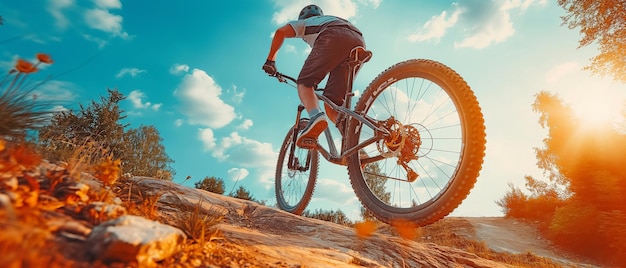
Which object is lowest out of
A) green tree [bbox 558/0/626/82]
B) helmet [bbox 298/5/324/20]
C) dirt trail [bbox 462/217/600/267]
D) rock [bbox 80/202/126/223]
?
rock [bbox 80/202/126/223]

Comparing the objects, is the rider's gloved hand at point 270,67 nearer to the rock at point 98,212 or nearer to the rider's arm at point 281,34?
the rider's arm at point 281,34

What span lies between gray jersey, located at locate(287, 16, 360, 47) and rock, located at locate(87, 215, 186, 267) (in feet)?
9.78

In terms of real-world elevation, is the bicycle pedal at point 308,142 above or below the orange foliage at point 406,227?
above

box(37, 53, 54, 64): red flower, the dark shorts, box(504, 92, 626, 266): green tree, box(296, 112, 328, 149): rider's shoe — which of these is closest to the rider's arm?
the dark shorts

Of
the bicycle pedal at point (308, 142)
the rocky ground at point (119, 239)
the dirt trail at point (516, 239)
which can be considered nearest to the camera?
the rocky ground at point (119, 239)

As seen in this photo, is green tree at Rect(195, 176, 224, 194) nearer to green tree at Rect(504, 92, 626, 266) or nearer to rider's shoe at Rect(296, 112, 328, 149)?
rider's shoe at Rect(296, 112, 328, 149)

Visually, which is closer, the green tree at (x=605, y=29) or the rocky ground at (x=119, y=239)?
the rocky ground at (x=119, y=239)

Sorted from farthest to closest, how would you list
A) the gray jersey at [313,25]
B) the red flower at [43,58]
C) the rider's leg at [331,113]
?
the rider's leg at [331,113] → the gray jersey at [313,25] → the red flower at [43,58]

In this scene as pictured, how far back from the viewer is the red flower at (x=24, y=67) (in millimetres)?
1693

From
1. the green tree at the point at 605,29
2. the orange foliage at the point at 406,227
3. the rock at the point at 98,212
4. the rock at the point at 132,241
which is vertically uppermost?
the green tree at the point at 605,29

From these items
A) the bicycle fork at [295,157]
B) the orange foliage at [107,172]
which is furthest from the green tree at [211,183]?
the orange foliage at [107,172]

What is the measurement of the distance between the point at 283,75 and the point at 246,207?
71.9 inches

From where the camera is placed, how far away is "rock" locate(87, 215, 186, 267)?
1059 millimetres

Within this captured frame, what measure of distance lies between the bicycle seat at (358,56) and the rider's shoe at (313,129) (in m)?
0.72
